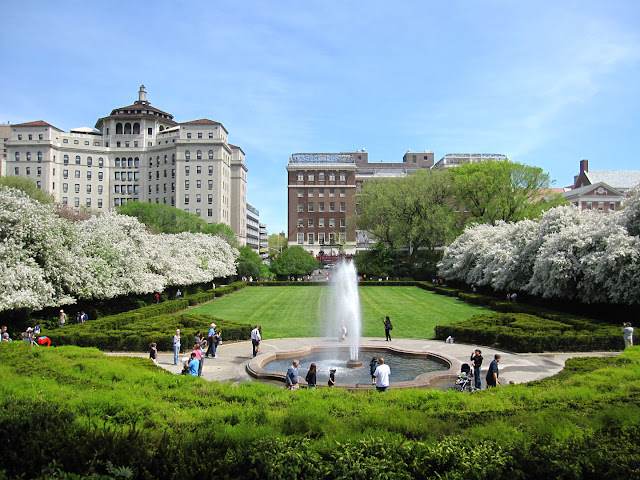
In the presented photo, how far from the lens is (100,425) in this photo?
716 centimetres

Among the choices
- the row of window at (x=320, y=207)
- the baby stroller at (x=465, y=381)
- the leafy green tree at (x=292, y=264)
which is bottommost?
the baby stroller at (x=465, y=381)

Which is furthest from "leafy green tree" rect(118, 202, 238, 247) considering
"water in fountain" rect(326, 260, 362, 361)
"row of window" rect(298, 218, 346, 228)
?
"water in fountain" rect(326, 260, 362, 361)

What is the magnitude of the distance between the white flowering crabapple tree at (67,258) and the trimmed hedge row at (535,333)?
63.6ft

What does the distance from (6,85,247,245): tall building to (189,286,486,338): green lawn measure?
2059 inches

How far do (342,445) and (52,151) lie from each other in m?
107

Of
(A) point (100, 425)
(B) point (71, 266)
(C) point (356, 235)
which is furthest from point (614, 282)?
(C) point (356, 235)

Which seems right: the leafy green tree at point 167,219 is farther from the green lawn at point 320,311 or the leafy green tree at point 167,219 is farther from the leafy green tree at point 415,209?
the green lawn at point 320,311

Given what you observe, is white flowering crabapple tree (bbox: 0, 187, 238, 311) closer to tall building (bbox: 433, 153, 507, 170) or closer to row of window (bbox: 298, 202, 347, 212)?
row of window (bbox: 298, 202, 347, 212)

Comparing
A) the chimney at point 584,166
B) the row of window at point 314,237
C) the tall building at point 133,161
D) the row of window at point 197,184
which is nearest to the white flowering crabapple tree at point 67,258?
the row of window at point 314,237

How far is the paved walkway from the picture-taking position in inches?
631

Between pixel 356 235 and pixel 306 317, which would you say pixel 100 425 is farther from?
pixel 356 235

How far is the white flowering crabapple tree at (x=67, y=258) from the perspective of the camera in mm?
20594

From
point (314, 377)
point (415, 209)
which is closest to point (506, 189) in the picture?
point (415, 209)

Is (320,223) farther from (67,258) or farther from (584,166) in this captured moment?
(67,258)
